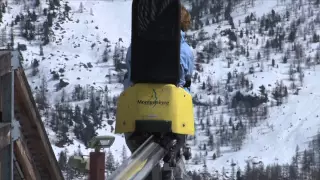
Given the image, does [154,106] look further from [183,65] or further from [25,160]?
[25,160]

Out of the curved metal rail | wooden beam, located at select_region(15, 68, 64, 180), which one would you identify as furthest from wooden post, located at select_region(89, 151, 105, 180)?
the curved metal rail

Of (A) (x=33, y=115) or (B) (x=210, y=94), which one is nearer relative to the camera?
(A) (x=33, y=115)

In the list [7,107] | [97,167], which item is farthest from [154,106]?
[97,167]

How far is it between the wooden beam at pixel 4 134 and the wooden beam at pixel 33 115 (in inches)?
22.1

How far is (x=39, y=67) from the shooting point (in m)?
185

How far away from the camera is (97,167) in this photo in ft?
27.5

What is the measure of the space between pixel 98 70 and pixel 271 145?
146 feet

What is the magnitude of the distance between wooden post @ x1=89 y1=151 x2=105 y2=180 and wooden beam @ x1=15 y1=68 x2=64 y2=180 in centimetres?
189

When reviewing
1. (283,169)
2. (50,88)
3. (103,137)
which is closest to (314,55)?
(283,169)

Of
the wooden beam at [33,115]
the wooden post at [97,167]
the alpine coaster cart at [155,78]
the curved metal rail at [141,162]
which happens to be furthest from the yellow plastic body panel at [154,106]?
the wooden post at [97,167]

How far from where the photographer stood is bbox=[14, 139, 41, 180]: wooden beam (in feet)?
17.9

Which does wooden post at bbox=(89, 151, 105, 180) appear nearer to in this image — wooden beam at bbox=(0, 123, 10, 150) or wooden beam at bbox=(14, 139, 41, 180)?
wooden beam at bbox=(14, 139, 41, 180)

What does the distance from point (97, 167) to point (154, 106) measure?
3629mm

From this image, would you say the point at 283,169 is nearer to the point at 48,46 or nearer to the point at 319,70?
the point at 319,70
